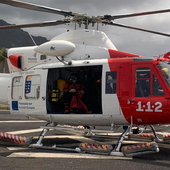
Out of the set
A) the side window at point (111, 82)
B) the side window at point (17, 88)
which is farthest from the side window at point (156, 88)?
the side window at point (17, 88)

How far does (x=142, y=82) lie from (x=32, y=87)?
3.67m

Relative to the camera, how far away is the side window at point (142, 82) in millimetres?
7218

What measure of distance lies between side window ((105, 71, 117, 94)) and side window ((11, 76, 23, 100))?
310 centimetres

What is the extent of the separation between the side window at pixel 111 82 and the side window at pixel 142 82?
25.9 inches

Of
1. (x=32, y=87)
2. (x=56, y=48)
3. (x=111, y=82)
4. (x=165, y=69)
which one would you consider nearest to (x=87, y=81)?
(x=111, y=82)

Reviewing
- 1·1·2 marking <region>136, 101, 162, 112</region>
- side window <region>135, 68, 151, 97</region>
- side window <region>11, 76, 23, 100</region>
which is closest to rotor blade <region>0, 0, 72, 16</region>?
side window <region>11, 76, 23, 100</region>

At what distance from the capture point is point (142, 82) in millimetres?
7293

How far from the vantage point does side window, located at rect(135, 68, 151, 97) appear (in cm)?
722

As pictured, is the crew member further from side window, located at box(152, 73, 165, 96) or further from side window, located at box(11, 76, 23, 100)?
side window, located at box(152, 73, 165, 96)

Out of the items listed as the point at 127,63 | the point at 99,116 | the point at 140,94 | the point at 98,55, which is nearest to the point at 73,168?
the point at 99,116

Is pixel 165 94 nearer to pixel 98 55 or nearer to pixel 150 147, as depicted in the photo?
pixel 150 147

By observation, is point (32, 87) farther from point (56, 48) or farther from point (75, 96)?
point (56, 48)

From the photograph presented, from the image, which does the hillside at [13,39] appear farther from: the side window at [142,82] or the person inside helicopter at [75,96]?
the side window at [142,82]

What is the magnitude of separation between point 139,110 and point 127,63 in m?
1.45
